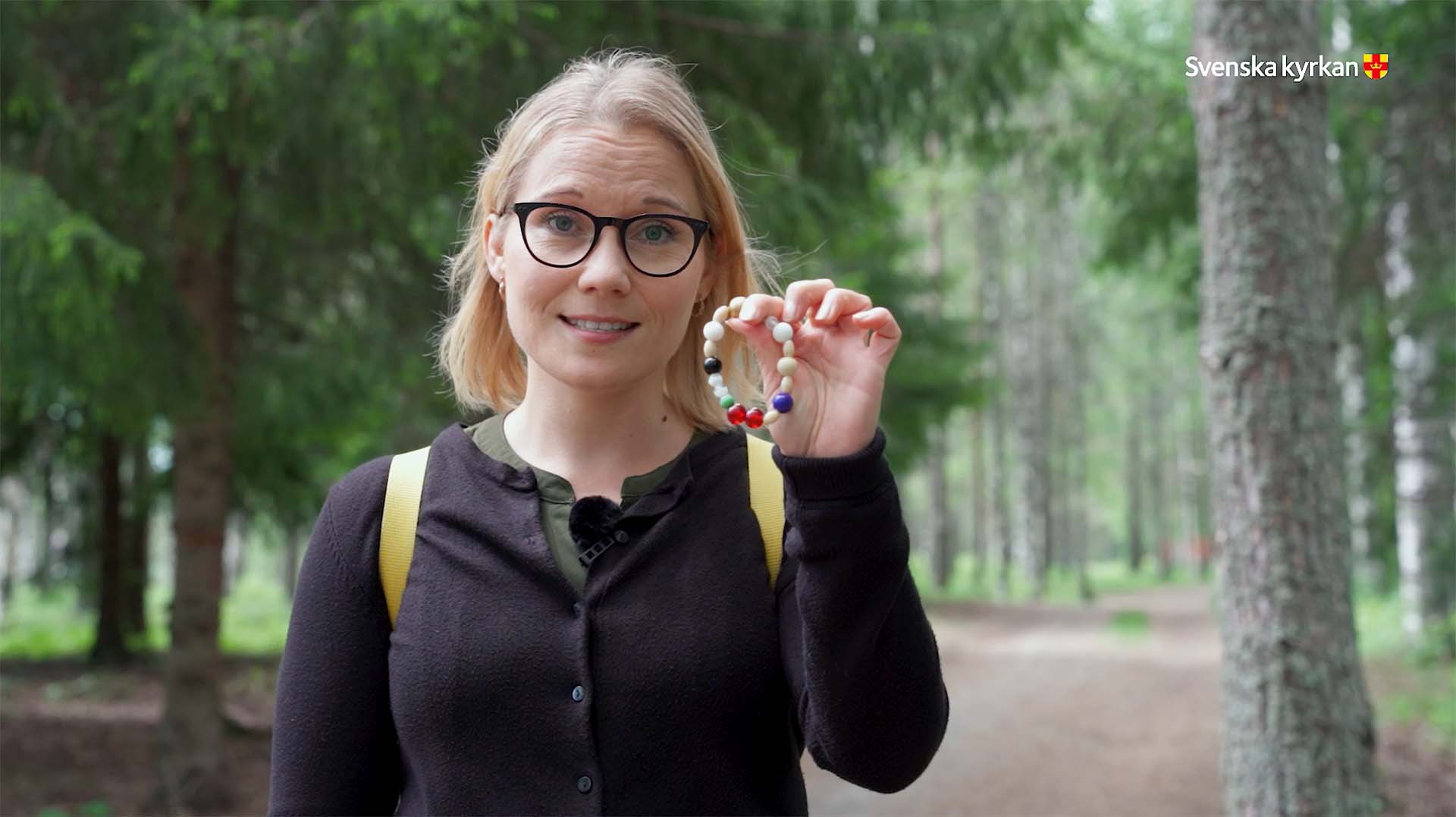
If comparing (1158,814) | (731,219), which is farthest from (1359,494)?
(731,219)

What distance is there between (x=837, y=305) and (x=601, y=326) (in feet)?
1.22

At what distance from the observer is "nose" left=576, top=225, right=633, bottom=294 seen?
1.71 metres

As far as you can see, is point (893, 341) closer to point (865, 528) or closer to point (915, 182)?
point (865, 528)

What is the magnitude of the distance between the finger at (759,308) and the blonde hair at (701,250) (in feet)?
0.89

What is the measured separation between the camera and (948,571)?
24609 mm

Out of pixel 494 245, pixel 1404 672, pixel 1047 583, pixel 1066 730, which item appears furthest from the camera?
pixel 1047 583

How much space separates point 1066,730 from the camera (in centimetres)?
1109

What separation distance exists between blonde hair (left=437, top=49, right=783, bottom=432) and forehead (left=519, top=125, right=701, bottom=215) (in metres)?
0.02

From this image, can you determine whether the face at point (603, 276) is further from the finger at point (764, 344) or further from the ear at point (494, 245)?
the finger at point (764, 344)

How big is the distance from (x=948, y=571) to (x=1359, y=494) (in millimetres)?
11705

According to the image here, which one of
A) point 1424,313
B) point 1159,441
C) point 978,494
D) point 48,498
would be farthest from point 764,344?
point 1159,441

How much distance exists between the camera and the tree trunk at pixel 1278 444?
4.98 m

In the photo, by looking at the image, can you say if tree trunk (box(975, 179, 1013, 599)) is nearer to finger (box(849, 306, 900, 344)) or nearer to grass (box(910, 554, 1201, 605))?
grass (box(910, 554, 1201, 605))

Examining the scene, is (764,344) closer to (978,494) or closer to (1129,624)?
(1129,624)
